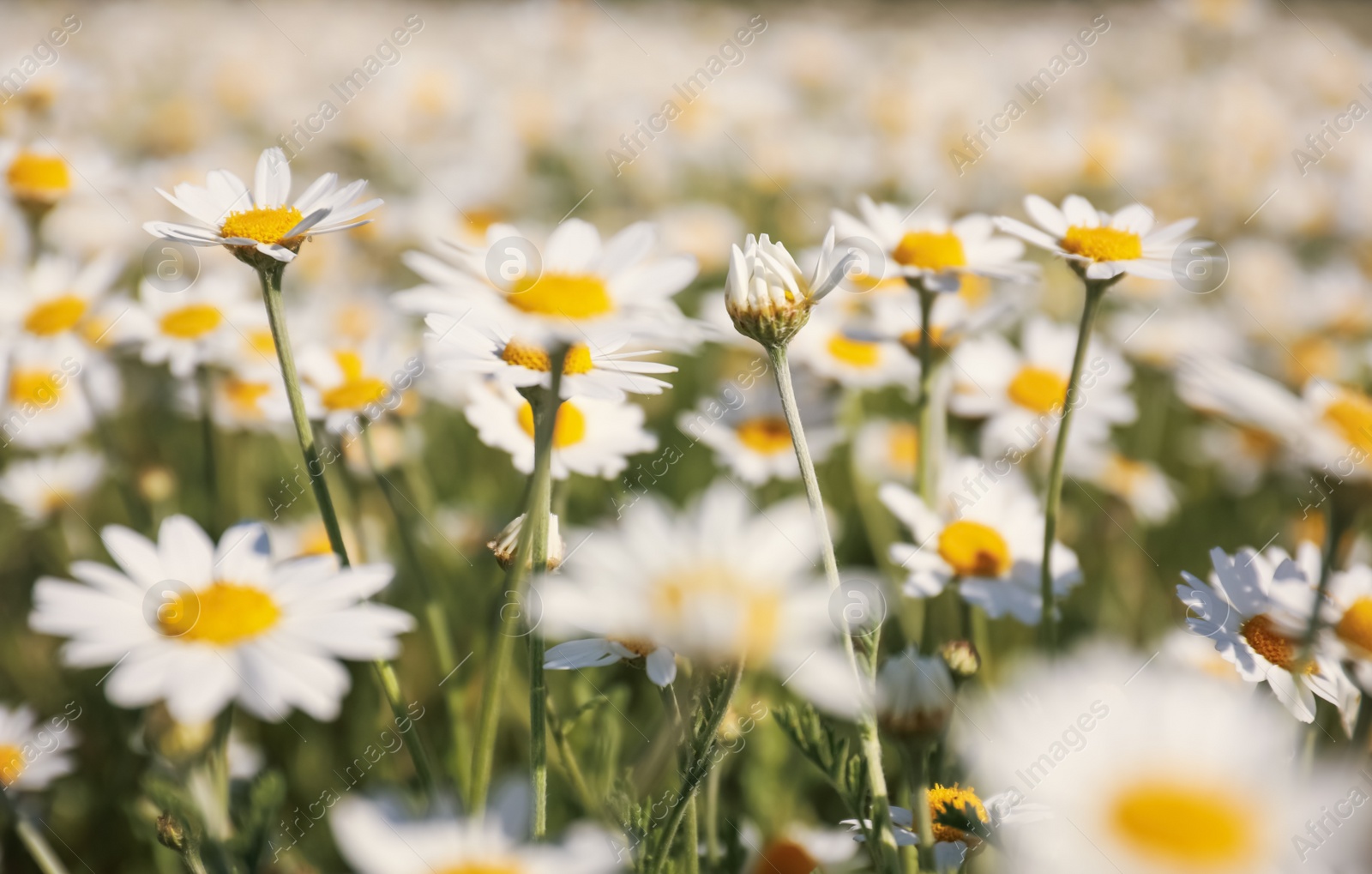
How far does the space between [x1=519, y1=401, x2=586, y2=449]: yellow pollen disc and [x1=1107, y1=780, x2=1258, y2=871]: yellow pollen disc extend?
0.65 meters

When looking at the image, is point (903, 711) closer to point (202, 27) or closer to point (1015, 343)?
point (1015, 343)

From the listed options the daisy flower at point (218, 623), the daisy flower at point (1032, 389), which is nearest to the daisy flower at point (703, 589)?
the daisy flower at point (218, 623)

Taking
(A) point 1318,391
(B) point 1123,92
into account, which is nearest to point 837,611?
(A) point 1318,391

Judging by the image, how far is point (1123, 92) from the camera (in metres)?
4.76

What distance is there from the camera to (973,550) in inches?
40.5

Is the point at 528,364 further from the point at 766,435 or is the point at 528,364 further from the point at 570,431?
the point at 766,435

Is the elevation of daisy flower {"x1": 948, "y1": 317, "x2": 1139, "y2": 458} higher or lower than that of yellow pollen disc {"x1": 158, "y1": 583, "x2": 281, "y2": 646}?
lower

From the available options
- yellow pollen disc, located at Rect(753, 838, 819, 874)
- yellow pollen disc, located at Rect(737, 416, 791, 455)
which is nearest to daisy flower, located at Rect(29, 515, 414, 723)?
yellow pollen disc, located at Rect(753, 838, 819, 874)

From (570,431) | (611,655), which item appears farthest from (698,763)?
(570,431)

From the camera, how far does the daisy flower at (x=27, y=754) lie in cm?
102

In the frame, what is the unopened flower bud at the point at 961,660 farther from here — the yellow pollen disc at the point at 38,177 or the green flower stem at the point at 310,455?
the yellow pollen disc at the point at 38,177

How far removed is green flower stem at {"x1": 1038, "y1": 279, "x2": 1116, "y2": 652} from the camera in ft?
2.79

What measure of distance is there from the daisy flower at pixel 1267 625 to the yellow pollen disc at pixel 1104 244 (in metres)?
0.30

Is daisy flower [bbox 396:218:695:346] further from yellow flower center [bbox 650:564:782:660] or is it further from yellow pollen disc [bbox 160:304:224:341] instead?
yellow pollen disc [bbox 160:304:224:341]
